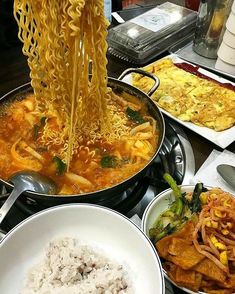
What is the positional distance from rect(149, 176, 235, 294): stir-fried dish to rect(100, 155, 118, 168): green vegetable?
334 millimetres

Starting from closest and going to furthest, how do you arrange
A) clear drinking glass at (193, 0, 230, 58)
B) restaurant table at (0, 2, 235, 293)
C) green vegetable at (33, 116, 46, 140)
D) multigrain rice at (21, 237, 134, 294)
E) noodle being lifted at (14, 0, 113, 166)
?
1. multigrain rice at (21, 237, 134, 294)
2. noodle being lifted at (14, 0, 113, 166)
3. green vegetable at (33, 116, 46, 140)
4. restaurant table at (0, 2, 235, 293)
5. clear drinking glass at (193, 0, 230, 58)

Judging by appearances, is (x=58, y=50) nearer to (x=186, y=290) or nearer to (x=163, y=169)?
(x=163, y=169)

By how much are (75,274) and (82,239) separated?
18 cm

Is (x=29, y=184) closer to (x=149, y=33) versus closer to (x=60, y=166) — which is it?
(x=60, y=166)

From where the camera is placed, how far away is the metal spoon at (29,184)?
1277 millimetres

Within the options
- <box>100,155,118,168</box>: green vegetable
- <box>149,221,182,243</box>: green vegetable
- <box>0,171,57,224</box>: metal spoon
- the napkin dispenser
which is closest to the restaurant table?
the napkin dispenser

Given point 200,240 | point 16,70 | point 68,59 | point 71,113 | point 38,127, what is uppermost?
point 68,59

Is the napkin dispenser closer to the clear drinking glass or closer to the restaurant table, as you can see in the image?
the restaurant table

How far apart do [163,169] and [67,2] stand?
0.84 meters

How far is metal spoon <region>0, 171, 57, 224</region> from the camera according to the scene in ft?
4.19

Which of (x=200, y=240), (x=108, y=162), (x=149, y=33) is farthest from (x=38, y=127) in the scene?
(x=149, y=33)

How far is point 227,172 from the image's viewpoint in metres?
1.56

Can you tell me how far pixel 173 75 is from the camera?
7.27 ft

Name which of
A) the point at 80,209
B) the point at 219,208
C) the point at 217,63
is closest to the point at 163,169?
the point at 219,208
